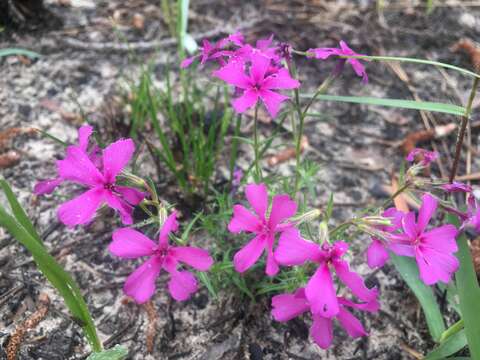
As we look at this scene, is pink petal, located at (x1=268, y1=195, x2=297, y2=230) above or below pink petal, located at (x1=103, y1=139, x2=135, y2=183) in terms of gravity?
below

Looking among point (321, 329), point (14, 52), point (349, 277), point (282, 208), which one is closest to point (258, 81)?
point (282, 208)

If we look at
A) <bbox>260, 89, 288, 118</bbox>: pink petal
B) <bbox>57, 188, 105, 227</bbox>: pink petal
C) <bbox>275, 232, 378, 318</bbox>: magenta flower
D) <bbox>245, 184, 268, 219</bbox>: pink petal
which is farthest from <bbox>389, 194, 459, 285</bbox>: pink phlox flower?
<bbox>57, 188, 105, 227</bbox>: pink petal

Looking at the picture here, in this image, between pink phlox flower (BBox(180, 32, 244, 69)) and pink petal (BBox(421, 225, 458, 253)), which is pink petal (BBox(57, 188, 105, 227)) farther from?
pink petal (BBox(421, 225, 458, 253))

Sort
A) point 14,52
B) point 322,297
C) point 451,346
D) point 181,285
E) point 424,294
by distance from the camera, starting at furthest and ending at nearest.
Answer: point 14,52
point 424,294
point 451,346
point 181,285
point 322,297

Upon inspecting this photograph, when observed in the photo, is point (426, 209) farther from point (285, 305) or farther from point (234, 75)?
point (234, 75)

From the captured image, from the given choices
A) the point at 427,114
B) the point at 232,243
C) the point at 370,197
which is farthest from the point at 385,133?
the point at 232,243

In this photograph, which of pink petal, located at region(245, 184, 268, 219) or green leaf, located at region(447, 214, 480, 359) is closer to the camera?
pink petal, located at region(245, 184, 268, 219)
